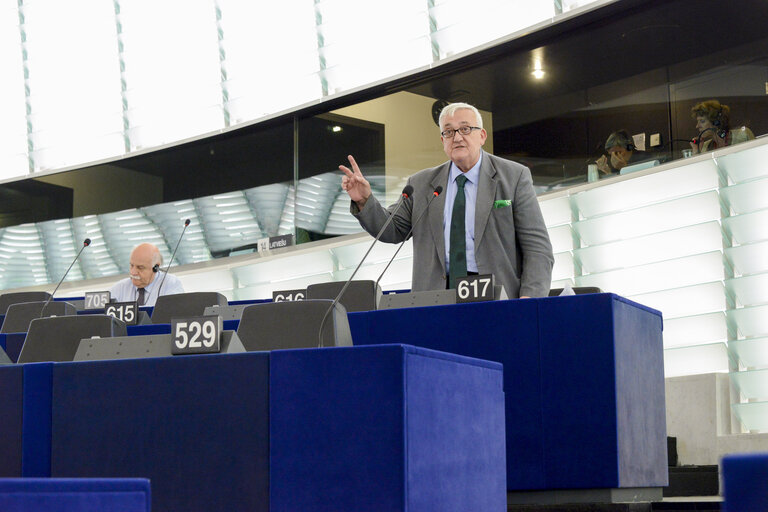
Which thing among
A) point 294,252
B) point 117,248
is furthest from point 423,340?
point 117,248

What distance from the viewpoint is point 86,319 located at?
380 centimetres

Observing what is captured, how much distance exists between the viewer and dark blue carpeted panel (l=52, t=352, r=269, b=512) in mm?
2324

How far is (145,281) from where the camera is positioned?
6.70 metres

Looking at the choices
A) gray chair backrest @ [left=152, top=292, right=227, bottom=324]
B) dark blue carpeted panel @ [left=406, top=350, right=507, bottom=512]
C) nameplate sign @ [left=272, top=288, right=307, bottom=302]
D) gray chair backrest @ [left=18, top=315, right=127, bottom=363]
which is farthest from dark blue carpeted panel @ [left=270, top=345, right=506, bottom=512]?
gray chair backrest @ [left=152, top=292, right=227, bottom=324]

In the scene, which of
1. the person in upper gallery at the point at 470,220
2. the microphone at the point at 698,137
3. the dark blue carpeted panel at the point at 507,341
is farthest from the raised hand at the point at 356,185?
the microphone at the point at 698,137

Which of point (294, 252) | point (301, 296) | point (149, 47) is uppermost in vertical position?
point (149, 47)

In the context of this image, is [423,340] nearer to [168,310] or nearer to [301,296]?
[301,296]

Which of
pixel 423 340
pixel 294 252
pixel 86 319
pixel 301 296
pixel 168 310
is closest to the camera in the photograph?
pixel 423 340

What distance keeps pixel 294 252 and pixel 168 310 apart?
12.9 ft

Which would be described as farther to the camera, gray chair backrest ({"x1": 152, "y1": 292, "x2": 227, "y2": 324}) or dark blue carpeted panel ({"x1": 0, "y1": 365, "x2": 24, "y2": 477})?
gray chair backrest ({"x1": 152, "y1": 292, "x2": 227, "y2": 324})

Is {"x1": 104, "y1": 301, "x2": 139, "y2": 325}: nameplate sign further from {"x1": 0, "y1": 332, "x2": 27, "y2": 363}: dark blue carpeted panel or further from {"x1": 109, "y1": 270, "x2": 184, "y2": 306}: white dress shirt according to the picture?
{"x1": 109, "y1": 270, "x2": 184, "y2": 306}: white dress shirt

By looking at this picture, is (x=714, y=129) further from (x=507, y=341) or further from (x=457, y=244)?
(x=507, y=341)

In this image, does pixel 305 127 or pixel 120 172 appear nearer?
pixel 305 127

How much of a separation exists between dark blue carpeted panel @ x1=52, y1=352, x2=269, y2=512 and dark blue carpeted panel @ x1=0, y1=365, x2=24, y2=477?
85 millimetres
